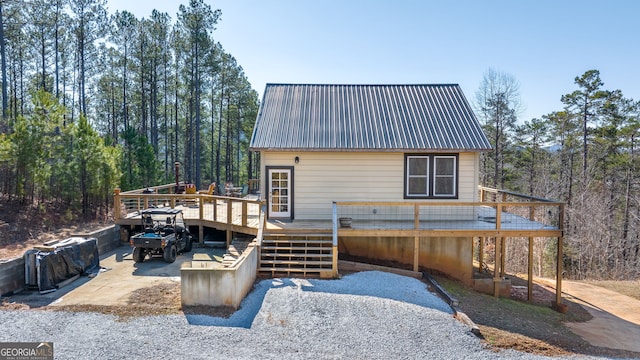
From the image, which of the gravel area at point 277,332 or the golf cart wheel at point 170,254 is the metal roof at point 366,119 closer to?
the golf cart wheel at point 170,254

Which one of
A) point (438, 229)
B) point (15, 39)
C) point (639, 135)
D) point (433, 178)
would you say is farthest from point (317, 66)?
point (639, 135)

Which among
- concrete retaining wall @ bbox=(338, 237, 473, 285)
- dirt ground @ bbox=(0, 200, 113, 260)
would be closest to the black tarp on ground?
dirt ground @ bbox=(0, 200, 113, 260)

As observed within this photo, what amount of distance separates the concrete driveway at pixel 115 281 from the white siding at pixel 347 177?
3.07 metres

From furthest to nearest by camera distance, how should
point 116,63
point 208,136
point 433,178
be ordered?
point 208,136 → point 116,63 → point 433,178

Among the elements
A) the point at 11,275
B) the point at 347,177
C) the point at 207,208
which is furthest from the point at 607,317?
the point at 11,275

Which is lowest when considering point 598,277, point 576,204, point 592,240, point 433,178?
point 598,277

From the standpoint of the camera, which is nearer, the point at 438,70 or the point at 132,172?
the point at 132,172

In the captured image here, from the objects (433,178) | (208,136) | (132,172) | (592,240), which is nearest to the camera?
(433,178)

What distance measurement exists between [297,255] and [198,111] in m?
19.0

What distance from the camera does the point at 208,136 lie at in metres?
41.6

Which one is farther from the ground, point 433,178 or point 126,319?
point 433,178

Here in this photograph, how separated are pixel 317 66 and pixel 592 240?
18.9 meters

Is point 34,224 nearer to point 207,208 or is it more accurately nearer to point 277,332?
point 207,208

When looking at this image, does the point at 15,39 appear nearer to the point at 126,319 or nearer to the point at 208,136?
the point at 208,136
